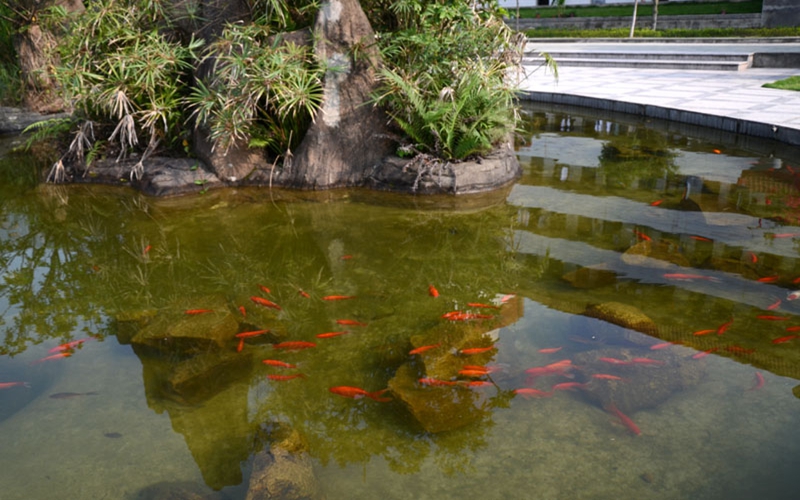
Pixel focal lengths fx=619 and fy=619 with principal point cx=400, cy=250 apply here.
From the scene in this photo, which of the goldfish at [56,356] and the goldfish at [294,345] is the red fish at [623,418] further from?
the goldfish at [56,356]

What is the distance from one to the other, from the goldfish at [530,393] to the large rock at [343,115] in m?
4.57

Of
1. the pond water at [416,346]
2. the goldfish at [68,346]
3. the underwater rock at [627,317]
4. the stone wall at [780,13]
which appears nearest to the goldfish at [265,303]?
the pond water at [416,346]

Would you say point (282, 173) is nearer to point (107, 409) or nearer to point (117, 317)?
point (117, 317)

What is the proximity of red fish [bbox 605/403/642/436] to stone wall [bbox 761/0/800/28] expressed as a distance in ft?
87.1

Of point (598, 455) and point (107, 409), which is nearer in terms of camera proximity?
point (598, 455)

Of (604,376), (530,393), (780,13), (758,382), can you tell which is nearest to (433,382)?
(530,393)

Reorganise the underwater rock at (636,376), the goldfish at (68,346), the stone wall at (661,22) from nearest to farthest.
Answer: the underwater rock at (636,376), the goldfish at (68,346), the stone wall at (661,22)

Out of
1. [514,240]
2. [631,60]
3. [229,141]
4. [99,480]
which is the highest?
[631,60]

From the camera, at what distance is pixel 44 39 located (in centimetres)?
1142

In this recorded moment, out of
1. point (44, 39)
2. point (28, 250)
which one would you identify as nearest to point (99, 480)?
point (28, 250)

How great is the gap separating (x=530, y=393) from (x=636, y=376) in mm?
643

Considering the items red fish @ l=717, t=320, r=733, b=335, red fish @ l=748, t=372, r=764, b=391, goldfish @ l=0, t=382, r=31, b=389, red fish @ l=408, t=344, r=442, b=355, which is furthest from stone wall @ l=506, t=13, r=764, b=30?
goldfish @ l=0, t=382, r=31, b=389

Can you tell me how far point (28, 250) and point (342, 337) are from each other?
378cm

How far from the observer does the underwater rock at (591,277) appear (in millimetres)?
4887
